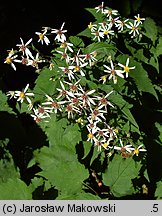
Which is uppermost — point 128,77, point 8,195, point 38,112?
point 128,77

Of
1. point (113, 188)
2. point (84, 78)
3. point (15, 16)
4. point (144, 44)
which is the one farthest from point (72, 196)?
point (15, 16)

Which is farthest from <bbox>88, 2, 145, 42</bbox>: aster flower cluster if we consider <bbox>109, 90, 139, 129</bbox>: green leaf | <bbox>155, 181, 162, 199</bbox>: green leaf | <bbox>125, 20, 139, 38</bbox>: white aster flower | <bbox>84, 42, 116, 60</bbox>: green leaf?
<bbox>155, 181, 162, 199</bbox>: green leaf

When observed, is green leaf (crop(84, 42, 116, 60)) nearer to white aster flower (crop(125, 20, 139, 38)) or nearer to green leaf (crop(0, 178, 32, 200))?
white aster flower (crop(125, 20, 139, 38))

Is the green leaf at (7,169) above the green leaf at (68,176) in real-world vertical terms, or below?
below

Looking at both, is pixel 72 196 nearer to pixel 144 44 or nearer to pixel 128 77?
pixel 128 77

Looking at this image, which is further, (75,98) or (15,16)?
(15,16)

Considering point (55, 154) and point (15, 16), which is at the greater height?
point (15, 16)

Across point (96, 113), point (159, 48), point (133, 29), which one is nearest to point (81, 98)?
point (96, 113)

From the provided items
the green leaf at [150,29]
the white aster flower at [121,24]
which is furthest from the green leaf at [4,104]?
the green leaf at [150,29]

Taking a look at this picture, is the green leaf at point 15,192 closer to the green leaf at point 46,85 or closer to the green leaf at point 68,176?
the green leaf at point 68,176
